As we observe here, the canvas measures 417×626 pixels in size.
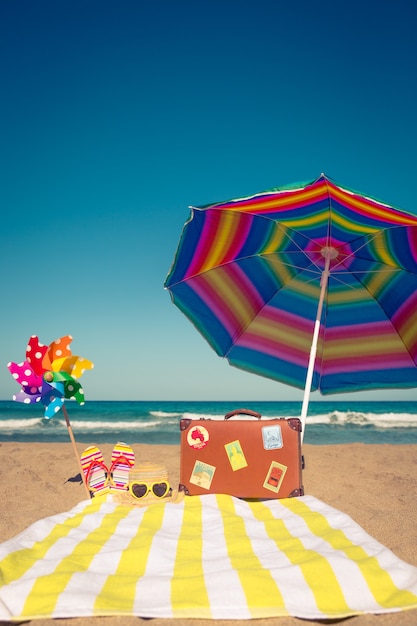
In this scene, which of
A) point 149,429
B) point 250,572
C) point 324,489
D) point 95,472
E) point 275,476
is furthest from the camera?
point 149,429

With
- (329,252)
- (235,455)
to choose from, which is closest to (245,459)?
(235,455)

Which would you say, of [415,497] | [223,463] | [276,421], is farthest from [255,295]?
[415,497]

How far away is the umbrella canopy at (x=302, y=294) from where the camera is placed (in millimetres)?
4164

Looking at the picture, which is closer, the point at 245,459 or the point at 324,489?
the point at 245,459

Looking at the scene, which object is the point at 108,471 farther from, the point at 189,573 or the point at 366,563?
the point at 366,563

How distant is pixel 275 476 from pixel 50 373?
7.11 ft

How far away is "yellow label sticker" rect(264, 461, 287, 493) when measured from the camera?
3845mm

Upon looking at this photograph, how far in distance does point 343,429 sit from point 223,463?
15.6m

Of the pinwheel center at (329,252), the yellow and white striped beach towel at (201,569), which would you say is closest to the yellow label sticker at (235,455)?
the yellow and white striped beach towel at (201,569)

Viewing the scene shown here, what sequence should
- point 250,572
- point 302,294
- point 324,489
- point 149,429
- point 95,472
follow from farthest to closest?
point 149,429, point 302,294, point 324,489, point 95,472, point 250,572

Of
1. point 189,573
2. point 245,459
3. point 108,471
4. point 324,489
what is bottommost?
point 324,489

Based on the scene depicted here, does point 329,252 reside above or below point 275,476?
above

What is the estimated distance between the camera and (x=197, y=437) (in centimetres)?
398

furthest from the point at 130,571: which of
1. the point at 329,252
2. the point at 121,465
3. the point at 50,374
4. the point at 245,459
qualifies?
the point at 329,252
